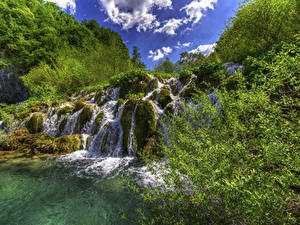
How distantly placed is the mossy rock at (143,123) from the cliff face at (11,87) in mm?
27768

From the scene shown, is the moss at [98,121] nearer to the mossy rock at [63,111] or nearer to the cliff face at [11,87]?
the mossy rock at [63,111]

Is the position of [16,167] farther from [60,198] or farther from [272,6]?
[272,6]

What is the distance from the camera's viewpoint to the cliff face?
66.7 feet

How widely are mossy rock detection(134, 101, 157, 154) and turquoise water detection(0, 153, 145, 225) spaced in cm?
156

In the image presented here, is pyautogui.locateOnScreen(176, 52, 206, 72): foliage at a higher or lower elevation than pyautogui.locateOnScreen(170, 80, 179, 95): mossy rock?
higher

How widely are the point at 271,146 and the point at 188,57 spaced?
38.8 meters

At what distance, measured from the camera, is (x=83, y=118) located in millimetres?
Result: 9797

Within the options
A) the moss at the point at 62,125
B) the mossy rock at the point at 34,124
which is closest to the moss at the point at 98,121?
the moss at the point at 62,125

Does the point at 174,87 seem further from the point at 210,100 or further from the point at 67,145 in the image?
the point at 67,145

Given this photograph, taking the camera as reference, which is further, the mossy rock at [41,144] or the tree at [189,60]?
the tree at [189,60]

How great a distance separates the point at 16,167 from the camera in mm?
6121

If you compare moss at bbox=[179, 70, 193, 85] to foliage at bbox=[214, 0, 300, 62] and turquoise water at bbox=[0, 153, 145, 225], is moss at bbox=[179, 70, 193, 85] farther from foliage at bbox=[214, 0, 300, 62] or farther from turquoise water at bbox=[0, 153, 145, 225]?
turquoise water at bbox=[0, 153, 145, 225]

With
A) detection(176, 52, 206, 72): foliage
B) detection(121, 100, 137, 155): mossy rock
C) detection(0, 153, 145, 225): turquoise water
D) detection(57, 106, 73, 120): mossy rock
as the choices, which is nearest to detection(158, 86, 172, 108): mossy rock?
detection(121, 100, 137, 155): mossy rock

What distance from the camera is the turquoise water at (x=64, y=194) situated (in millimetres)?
3299
